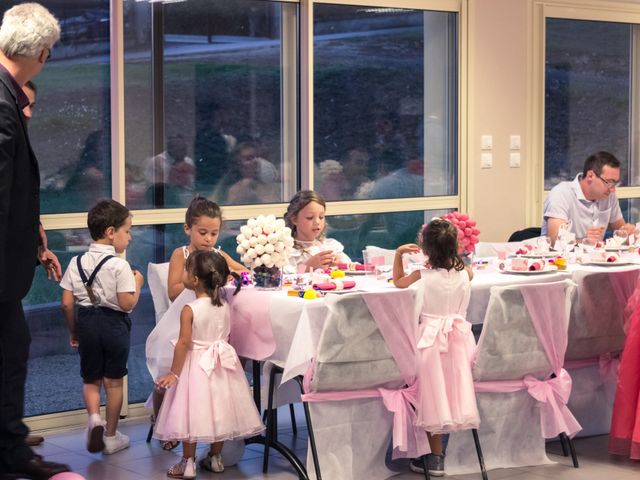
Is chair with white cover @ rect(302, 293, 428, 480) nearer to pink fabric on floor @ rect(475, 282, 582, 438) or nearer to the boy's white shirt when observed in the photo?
pink fabric on floor @ rect(475, 282, 582, 438)

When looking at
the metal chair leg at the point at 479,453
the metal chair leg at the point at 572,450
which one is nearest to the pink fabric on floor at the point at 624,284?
the metal chair leg at the point at 572,450

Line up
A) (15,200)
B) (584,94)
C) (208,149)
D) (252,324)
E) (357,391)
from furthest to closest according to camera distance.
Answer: (584,94), (208,149), (252,324), (357,391), (15,200)

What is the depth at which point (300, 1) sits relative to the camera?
6.93 meters

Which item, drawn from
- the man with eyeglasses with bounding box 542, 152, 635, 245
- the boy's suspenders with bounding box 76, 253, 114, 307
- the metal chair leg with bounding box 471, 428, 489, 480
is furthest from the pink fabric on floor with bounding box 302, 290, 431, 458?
the man with eyeglasses with bounding box 542, 152, 635, 245

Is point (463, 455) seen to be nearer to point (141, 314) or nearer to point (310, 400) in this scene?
point (310, 400)

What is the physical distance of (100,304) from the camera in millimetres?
5461

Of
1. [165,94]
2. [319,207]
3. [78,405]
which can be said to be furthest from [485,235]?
[78,405]

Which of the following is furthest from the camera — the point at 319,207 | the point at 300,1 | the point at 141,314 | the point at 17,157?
the point at 300,1

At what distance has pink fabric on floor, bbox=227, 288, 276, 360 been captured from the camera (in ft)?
16.7

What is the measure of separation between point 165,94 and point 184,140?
290 millimetres

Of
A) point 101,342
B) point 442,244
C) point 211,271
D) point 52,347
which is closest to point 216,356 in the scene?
point 211,271

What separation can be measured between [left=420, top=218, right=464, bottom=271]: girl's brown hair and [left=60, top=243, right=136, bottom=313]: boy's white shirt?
57.4 inches

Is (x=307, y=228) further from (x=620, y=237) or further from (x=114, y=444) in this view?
(x=620, y=237)

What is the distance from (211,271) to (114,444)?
1152 millimetres
